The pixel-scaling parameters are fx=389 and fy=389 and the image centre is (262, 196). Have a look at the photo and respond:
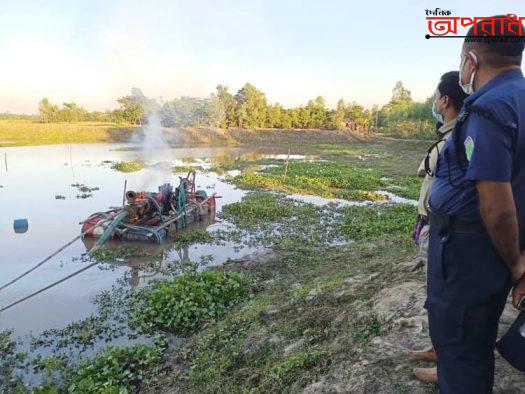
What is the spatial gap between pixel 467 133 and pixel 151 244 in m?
11.0

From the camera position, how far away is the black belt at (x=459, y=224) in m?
2.00

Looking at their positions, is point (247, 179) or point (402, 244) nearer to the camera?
point (402, 244)

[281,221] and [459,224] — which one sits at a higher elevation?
[459,224]

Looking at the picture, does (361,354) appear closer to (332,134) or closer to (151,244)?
(151,244)

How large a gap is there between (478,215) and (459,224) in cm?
10

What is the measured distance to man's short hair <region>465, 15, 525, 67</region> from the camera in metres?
2.03

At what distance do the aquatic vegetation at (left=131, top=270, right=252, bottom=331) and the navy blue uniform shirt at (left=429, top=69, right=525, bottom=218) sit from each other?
5.52 metres

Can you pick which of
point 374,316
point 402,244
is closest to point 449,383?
point 374,316

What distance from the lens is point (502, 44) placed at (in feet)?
6.64

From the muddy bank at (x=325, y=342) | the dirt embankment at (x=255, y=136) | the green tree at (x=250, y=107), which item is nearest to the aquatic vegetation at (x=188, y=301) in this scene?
the muddy bank at (x=325, y=342)

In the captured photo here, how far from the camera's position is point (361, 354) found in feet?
12.2

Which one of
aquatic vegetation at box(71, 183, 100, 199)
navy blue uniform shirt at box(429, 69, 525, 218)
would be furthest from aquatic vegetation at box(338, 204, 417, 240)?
aquatic vegetation at box(71, 183, 100, 199)

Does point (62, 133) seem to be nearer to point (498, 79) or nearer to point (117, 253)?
point (117, 253)

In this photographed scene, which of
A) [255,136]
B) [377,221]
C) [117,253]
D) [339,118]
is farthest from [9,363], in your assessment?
[339,118]
